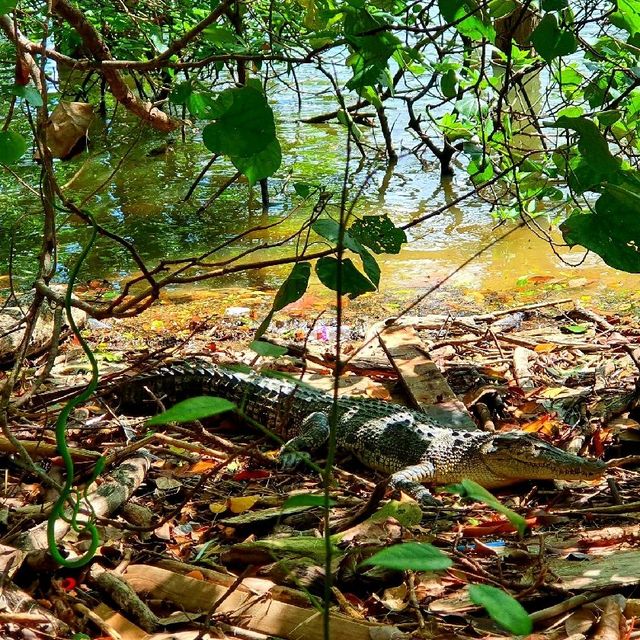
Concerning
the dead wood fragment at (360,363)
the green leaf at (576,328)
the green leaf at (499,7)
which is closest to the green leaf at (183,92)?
the green leaf at (499,7)

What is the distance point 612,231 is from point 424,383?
A: 2.53 metres

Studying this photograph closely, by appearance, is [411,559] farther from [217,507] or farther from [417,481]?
[417,481]

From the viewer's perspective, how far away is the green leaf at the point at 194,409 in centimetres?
141

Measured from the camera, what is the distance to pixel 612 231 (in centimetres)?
214

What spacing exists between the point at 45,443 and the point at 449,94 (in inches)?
85.5

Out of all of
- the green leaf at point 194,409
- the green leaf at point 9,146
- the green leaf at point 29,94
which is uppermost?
the green leaf at point 29,94

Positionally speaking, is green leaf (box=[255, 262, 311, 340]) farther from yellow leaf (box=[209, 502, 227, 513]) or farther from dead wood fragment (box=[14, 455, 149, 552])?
yellow leaf (box=[209, 502, 227, 513])

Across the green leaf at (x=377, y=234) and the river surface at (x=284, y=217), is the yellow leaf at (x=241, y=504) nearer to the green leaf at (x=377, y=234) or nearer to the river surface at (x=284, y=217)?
the green leaf at (x=377, y=234)

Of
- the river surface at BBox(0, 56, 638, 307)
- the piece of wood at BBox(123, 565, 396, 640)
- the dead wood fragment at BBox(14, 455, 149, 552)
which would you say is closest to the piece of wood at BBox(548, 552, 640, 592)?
the piece of wood at BBox(123, 565, 396, 640)

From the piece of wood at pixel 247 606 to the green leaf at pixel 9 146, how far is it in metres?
1.24

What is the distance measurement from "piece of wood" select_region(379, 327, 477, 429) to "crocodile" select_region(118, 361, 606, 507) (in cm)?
11

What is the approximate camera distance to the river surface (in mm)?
7219

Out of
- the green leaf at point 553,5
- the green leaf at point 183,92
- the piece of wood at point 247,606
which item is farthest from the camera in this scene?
the green leaf at point 553,5

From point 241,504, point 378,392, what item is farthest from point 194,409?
point 378,392
